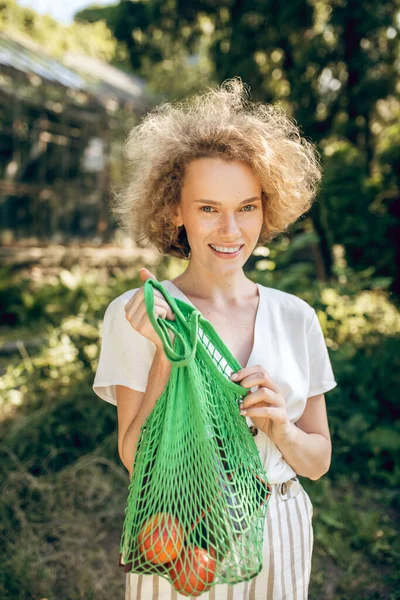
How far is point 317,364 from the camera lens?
5.75 feet

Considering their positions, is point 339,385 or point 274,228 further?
point 339,385

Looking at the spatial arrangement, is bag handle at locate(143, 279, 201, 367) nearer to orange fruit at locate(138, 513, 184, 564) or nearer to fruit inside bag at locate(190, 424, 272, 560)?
fruit inside bag at locate(190, 424, 272, 560)

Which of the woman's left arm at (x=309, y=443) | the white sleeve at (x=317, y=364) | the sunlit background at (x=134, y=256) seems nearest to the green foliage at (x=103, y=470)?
the sunlit background at (x=134, y=256)

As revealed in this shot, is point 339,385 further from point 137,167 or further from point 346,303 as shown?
point 137,167

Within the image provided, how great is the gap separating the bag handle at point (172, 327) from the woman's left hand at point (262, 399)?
168mm

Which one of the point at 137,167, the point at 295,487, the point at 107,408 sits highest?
the point at 137,167

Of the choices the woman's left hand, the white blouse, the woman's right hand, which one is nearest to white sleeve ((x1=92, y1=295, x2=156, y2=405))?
the white blouse

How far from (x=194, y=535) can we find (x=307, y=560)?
0.55m

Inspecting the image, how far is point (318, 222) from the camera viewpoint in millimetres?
7539

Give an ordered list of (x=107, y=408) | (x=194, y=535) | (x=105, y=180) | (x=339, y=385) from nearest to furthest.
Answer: (x=194, y=535), (x=107, y=408), (x=339, y=385), (x=105, y=180)

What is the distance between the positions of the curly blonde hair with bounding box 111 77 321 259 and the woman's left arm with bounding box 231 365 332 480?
64 cm

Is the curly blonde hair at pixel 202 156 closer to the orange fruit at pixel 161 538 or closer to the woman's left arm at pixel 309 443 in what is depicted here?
the woman's left arm at pixel 309 443

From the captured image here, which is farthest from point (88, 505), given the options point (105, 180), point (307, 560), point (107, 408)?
point (105, 180)

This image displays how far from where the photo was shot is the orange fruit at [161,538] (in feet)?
4.27
